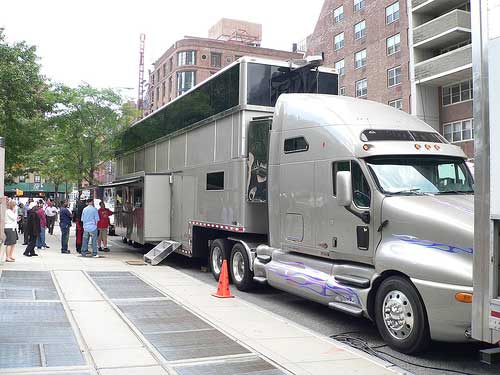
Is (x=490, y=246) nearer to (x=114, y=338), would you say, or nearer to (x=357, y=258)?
(x=357, y=258)

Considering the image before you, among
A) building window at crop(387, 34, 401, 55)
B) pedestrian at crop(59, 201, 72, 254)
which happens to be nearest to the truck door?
pedestrian at crop(59, 201, 72, 254)

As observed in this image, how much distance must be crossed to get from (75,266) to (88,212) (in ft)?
8.56

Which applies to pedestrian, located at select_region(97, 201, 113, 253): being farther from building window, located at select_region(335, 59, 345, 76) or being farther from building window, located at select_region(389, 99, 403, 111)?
building window, located at select_region(335, 59, 345, 76)

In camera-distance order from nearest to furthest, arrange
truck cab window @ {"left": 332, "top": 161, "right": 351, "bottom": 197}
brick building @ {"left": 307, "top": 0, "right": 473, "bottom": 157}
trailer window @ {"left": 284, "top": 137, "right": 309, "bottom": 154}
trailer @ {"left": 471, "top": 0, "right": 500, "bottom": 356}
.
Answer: trailer @ {"left": 471, "top": 0, "right": 500, "bottom": 356} < truck cab window @ {"left": 332, "top": 161, "right": 351, "bottom": 197} < trailer window @ {"left": 284, "top": 137, "right": 309, "bottom": 154} < brick building @ {"left": 307, "top": 0, "right": 473, "bottom": 157}

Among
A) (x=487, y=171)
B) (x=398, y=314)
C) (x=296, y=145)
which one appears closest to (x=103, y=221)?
(x=296, y=145)

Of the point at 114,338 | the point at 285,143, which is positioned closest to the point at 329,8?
the point at 285,143

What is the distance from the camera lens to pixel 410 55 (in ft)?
117

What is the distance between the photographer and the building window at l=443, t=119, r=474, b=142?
31.8 m

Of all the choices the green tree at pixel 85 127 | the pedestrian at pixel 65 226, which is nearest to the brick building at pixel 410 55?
the green tree at pixel 85 127

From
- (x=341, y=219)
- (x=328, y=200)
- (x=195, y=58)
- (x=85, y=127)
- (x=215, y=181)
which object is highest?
(x=195, y=58)

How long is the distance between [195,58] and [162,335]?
6635 cm

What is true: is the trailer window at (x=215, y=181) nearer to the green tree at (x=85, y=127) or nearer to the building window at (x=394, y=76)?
the green tree at (x=85, y=127)

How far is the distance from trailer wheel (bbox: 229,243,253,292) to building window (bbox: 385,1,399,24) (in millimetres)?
32666

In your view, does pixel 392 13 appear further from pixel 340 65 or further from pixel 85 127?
pixel 85 127
